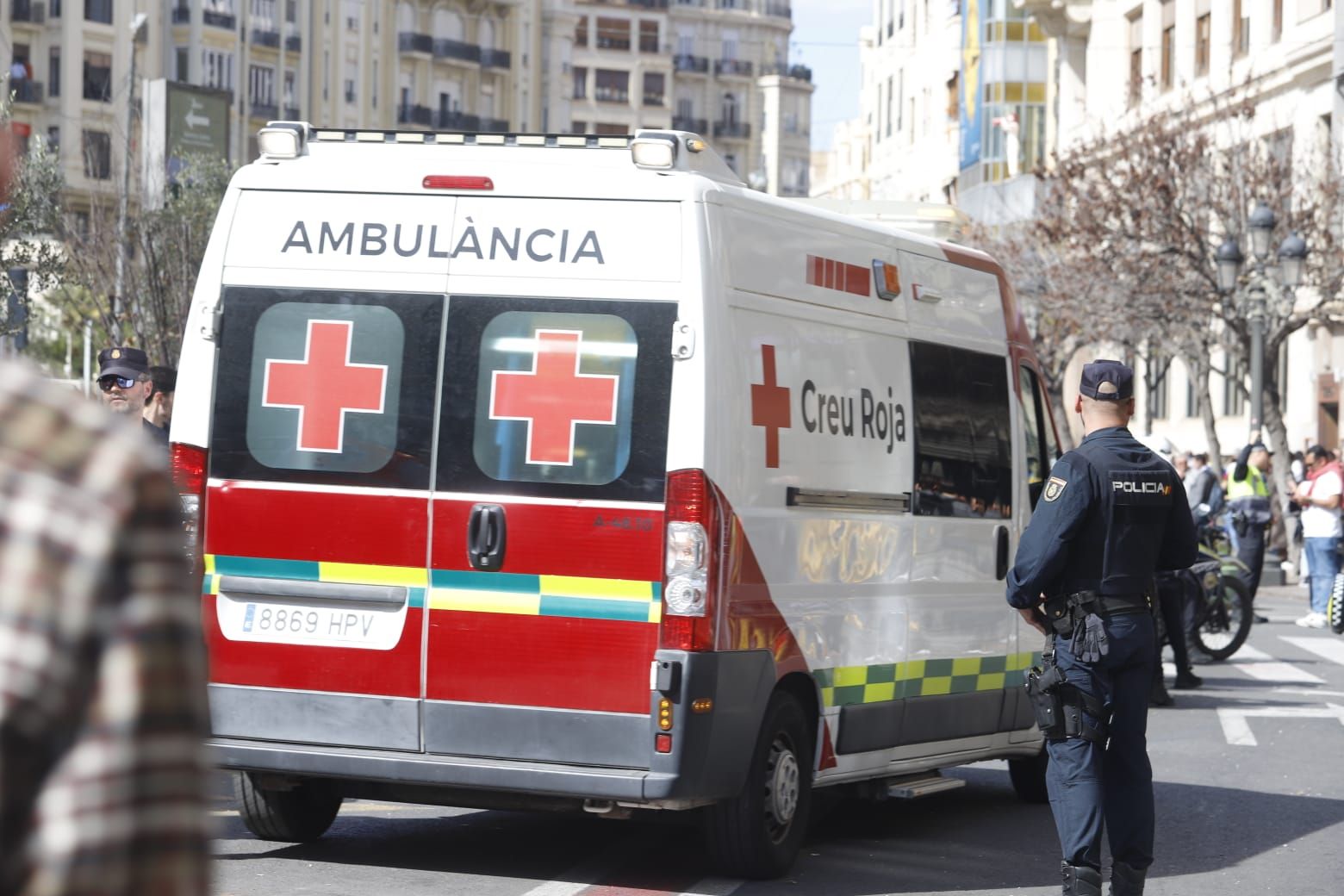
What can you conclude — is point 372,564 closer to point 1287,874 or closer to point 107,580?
point 1287,874

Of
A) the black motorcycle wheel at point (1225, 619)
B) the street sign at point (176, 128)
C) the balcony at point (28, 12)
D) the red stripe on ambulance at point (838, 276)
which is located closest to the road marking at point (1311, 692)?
the black motorcycle wheel at point (1225, 619)

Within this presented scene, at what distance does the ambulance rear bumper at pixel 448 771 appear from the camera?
709cm

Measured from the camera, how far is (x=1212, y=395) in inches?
1860

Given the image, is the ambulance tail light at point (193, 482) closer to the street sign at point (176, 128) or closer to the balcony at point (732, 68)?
the street sign at point (176, 128)

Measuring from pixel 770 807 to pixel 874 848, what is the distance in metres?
1.20

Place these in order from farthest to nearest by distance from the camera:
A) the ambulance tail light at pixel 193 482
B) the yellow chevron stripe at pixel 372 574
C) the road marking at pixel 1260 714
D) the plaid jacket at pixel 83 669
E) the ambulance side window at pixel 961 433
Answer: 1. the road marking at pixel 1260 714
2. the ambulance side window at pixel 961 433
3. the ambulance tail light at pixel 193 482
4. the yellow chevron stripe at pixel 372 574
5. the plaid jacket at pixel 83 669

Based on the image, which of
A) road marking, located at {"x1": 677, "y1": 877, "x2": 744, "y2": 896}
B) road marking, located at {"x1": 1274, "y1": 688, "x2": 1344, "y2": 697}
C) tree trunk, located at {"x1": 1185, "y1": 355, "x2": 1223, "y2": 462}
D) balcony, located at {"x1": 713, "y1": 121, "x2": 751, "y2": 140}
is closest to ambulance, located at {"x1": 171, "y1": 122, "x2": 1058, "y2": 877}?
road marking, located at {"x1": 677, "y1": 877, "x2": 744, "y2": 896}

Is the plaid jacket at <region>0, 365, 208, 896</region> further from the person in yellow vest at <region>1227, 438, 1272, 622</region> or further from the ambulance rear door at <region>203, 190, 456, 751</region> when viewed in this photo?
the person in yellow vest at <region>1227, 438, 1272, 622</region>

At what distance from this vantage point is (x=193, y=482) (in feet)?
25.3

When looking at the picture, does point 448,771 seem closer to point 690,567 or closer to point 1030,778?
point 690,567

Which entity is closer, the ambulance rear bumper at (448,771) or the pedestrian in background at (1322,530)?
the ambulance rear bumper at (448,771)

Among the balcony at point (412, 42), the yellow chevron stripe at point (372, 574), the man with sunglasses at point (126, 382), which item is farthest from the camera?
the balcony at point (412, 42)

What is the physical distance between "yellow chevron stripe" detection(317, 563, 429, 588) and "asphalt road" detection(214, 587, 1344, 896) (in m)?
1.01

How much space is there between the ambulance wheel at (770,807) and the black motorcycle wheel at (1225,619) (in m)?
10.1
